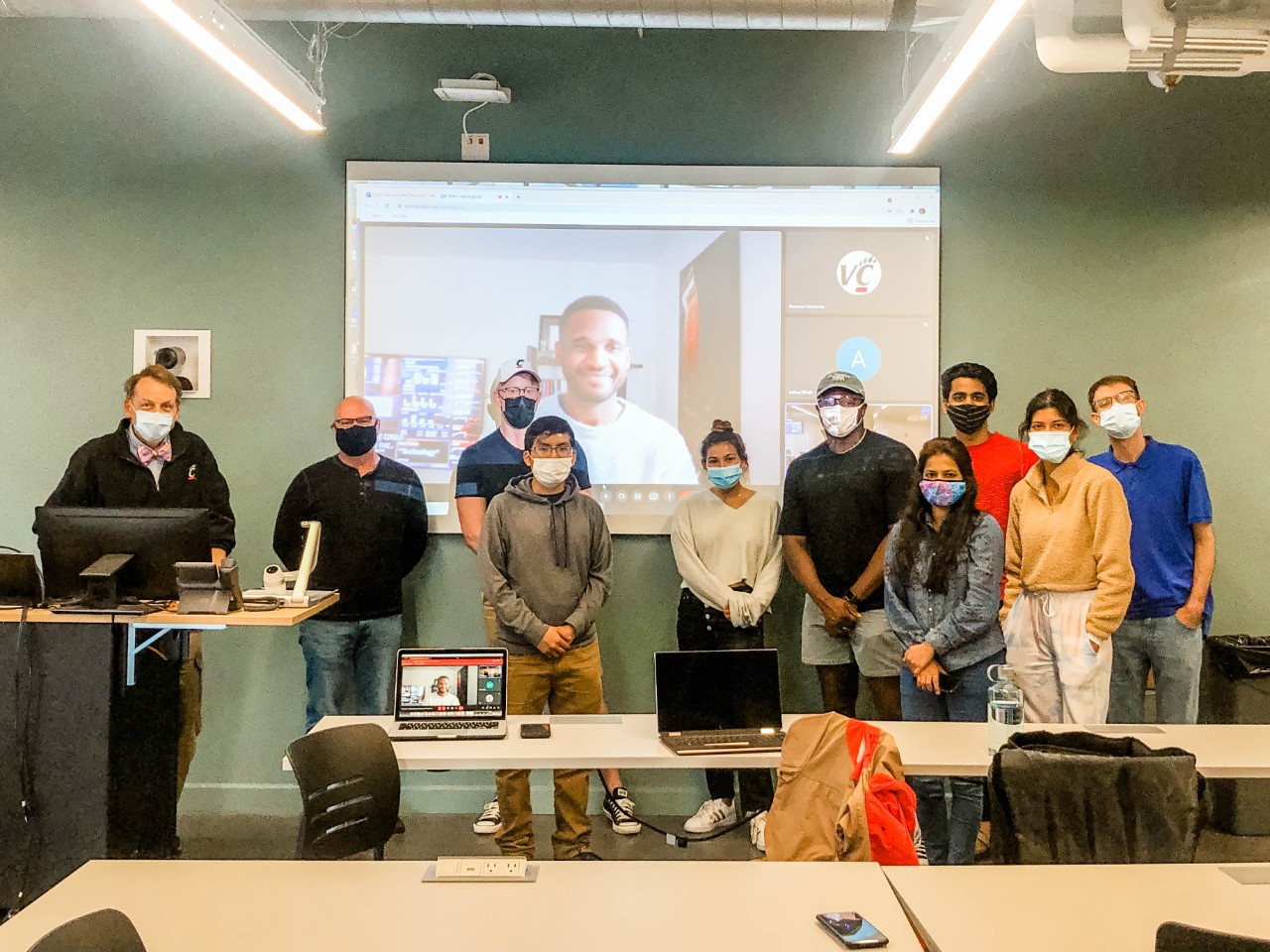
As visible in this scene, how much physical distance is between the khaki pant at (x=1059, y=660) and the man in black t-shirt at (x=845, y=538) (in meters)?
0.55

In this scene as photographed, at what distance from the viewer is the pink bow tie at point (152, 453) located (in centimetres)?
325

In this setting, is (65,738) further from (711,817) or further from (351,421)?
(711,817)

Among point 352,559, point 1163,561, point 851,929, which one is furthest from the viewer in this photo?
point 352,559

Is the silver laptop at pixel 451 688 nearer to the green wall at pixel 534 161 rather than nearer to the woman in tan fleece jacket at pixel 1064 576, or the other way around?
the green wall at pixel 534 161

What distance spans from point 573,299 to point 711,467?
3.61 ft

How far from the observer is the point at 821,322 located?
425 cm

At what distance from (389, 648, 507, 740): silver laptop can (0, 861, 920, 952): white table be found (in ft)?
2.82

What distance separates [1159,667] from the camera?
371 centimetres

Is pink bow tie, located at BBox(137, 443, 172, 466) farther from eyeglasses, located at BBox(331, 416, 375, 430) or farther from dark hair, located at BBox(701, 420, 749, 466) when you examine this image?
dark hair, located at BBox(701, 420, 749, 466)

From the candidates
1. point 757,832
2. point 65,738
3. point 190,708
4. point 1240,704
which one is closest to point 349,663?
point 190,708

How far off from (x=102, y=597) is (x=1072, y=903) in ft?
8.26

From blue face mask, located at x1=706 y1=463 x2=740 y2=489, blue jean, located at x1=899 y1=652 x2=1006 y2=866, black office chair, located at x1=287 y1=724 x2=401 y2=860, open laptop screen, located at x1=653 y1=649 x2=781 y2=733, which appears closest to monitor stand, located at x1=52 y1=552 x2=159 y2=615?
black office chair, located at x1=287 y1=724 x2=401 y2=860

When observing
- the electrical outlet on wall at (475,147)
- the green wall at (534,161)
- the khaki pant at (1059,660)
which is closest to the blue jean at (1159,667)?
the khaki pant at (1059,660)

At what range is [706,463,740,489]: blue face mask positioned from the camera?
12.3 ft
